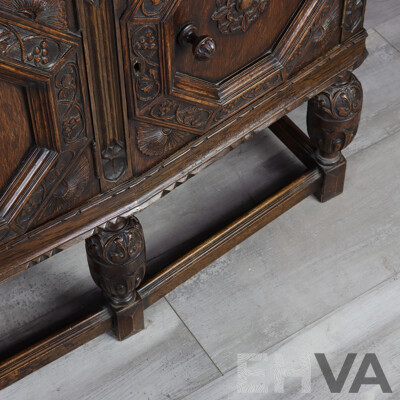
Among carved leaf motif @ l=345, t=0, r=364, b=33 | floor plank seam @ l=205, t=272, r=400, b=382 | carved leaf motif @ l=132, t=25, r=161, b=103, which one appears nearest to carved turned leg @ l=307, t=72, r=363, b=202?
carved leaf motif @ l=345, t=0, r=364, b=33

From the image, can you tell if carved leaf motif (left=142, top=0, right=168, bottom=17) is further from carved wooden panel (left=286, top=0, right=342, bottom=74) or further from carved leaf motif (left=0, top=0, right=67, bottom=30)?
carved wooden panel (left=286, top=0, right=342, bottom=74)

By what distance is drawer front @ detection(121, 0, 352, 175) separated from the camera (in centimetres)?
105

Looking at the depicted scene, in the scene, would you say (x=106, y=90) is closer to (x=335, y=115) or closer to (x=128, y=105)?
(x=128, y=105)

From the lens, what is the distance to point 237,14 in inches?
44.9

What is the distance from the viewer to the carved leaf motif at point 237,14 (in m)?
1.11

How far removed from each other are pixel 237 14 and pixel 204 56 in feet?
0.29

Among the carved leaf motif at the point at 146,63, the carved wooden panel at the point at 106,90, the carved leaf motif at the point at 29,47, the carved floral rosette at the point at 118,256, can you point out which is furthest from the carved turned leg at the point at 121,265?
the carved leaf motif at the point at 29,47

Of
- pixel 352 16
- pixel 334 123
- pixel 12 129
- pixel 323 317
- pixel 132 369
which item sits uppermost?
pixel 12 129

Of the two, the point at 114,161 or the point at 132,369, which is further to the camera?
the point at 132,369

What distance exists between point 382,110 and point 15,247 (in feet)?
3.16

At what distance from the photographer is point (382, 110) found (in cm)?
182

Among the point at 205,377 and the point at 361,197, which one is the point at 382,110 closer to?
the point at 361,197

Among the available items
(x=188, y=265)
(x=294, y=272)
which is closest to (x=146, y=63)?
(x=188, y=265)

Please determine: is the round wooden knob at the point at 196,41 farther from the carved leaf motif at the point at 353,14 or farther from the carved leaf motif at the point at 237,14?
the carved leaf motif at the point at 353,14
